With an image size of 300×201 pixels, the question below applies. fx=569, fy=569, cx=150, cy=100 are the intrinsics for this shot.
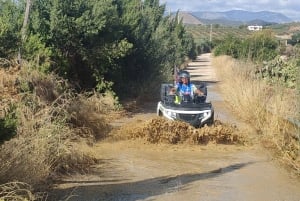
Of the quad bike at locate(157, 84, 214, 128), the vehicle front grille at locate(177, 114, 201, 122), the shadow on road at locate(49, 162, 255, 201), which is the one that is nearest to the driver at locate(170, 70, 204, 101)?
the quad bike at locate(157, 84, 214, 128)

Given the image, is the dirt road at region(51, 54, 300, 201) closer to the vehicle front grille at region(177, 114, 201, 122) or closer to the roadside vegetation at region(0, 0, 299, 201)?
the roadside vegetation at region(0, 0, 299, 201)

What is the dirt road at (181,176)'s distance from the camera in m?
9.12

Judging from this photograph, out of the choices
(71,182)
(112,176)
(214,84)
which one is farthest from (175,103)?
(214,84)

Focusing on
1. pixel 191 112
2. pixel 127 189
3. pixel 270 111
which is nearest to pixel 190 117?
pixel 191 112

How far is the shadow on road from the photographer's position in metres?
8.84

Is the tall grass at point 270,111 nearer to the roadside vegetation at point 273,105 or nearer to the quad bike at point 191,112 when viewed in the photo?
the roadside vegetation at point 273,105

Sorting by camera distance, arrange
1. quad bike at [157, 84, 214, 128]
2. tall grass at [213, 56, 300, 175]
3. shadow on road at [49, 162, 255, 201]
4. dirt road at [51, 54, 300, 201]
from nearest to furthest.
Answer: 1. shadow on road at [49, 162, 255, 201]
2. dirt road at [51, 54, 300, 201]
3. tall grass at [213, 56, 300, 175]
4. quad bike at [157, 84, 214, 128]

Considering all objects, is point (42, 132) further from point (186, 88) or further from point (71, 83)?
point (71, 83)

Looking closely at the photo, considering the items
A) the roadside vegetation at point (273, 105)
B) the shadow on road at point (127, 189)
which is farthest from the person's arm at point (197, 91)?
the shadow on road at point (127, 189)

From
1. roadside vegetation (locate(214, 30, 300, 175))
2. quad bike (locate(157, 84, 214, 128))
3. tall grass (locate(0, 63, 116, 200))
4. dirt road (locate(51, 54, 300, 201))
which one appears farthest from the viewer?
quad bike (locate(157, 84, 214, 128))

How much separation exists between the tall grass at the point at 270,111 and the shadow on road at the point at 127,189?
77.3 inches

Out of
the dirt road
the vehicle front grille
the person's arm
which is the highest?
the person's arm

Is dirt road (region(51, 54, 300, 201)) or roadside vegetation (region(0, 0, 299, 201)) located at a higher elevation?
roadside vegetation (region(0, 0, 299, 201))

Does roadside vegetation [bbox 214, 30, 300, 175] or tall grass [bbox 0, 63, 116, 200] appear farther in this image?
roadside vegetation [bbox 214, 30, 300, 175]
